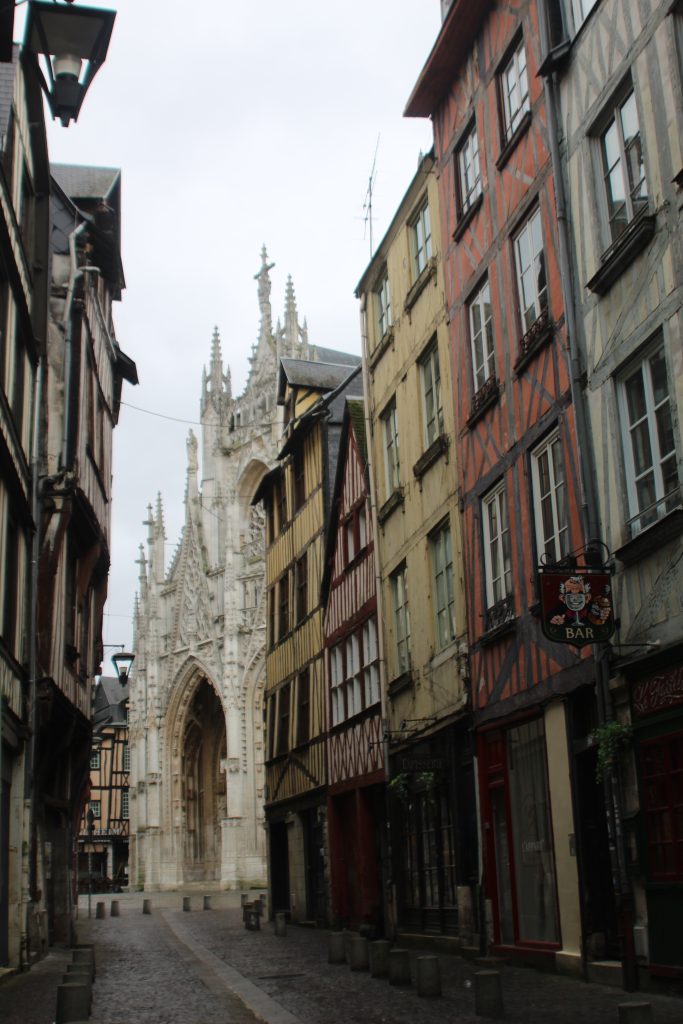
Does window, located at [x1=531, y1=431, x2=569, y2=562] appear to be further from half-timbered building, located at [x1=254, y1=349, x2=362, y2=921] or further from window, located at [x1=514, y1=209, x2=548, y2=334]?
half-timbered building, located at [x1=254, y1=349, x2=362, y2=921]

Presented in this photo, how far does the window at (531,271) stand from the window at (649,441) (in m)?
2.02

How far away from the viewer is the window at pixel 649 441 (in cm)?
830

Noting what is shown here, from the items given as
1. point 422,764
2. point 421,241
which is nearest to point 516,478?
point 422,764

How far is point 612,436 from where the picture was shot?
9.13m

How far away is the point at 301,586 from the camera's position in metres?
22.8

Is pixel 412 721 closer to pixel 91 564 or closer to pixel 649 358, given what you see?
pixel 91 564

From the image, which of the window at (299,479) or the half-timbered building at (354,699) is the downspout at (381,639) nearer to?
the half-timbered building at (354,699)

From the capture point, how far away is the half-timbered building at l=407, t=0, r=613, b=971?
991 cm

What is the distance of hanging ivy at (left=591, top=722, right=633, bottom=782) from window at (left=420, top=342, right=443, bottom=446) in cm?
599

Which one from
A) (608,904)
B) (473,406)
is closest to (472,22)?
(473,406)

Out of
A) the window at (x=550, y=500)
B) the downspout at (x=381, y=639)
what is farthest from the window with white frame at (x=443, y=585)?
the window at (x=550, y=500)

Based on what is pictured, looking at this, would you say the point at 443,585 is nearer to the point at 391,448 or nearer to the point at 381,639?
the point at 381,639

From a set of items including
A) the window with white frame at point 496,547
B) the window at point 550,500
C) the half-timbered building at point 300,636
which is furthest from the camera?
the half-timbered building at point 300,636

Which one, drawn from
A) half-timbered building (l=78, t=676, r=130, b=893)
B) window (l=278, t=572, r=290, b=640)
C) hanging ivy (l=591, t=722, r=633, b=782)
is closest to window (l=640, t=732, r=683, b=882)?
hanging ivy (l=591, t=722, r=633, b=782)
